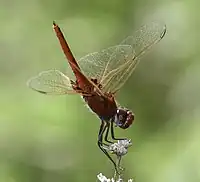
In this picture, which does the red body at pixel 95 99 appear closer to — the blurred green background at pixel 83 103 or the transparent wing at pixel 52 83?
the transparent wing at pixel 52 83

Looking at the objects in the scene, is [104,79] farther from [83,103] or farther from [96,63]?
[83,103]

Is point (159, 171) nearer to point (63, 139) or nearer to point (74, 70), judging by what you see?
point (63, 139)

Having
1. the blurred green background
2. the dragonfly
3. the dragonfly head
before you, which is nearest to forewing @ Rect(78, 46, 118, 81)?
the dragonfly

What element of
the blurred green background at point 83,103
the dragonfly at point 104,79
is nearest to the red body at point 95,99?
the dragonfly at point 104,79

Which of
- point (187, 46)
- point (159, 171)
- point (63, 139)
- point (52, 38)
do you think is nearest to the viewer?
point (159, 171)

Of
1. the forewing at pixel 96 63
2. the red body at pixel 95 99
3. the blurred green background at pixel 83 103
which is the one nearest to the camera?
the red body at pixel 95 99

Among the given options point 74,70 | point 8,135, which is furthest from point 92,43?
point 74,70
